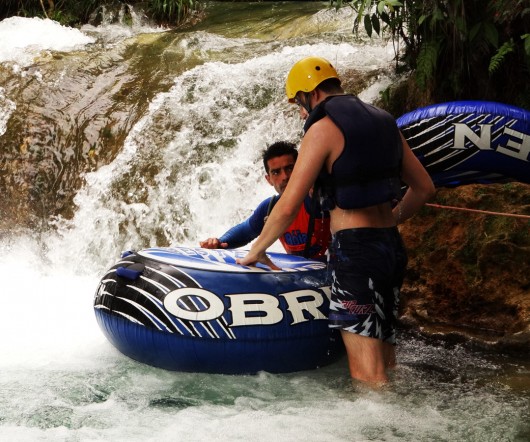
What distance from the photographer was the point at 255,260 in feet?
12.9

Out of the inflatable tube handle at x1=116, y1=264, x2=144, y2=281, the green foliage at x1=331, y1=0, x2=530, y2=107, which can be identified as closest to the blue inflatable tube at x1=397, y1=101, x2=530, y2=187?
the green foliage at x1=331, y1=0, x2=530, y2=107

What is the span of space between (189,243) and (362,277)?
2956 mm

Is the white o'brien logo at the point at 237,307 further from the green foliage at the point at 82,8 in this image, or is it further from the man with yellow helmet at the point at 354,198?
the green foliage at the point at 82,8

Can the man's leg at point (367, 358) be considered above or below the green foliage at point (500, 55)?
below

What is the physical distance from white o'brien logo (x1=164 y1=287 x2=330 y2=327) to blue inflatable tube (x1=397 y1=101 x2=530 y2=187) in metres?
1.58

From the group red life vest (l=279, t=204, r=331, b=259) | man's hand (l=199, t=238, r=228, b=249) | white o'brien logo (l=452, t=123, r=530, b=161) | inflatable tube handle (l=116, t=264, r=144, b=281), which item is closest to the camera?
inflatable tube handle (l=116, t=264, r=144, b=281)

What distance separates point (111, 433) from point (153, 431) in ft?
0.57

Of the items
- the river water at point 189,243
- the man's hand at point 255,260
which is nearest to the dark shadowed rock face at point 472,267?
the river water at point 189,243

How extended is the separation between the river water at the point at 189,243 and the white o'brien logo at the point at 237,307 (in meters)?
0.32

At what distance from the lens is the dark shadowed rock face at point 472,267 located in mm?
4770

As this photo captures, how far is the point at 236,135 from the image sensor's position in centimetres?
705

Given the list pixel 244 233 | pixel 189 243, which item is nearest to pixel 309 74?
pixel 244 233

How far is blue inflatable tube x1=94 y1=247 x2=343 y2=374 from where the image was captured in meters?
3.93

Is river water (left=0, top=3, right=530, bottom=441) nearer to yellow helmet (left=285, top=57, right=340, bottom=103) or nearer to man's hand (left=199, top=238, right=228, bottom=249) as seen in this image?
man's hand (left=199, top=238, right=228, bottom=249)
